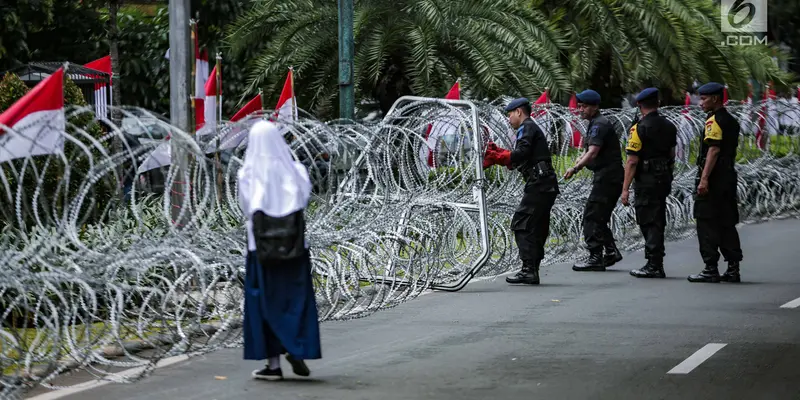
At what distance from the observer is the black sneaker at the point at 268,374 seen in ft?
26.2

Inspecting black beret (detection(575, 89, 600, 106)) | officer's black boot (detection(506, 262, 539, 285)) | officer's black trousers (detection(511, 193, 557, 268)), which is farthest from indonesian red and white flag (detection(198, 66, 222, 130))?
black beret (detection(575, 89, 600, 106))

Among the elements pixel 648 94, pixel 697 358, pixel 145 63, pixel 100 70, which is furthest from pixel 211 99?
pixel 145 63

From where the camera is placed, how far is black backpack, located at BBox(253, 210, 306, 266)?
7746 mm

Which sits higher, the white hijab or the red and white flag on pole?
the red and white flag on pole

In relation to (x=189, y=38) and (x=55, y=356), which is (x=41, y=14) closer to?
(x=189, y=38)

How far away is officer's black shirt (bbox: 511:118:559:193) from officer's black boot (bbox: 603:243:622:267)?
1.73 m

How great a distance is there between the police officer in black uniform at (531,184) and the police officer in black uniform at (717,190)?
150 centimetres

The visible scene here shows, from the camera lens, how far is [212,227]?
11.2 meters

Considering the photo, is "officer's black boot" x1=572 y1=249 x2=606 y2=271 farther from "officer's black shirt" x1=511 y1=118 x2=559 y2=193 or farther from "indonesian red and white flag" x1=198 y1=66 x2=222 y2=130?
"indonesian red and white flag" x1=198 y1=66 x2=222 y2=130

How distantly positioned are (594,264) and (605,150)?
122cm

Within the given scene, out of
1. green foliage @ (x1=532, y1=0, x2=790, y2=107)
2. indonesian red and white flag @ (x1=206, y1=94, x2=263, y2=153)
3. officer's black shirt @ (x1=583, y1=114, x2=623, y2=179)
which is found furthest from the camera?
green foliage @ (x1=532, y1=0, x2=790, y2=107)

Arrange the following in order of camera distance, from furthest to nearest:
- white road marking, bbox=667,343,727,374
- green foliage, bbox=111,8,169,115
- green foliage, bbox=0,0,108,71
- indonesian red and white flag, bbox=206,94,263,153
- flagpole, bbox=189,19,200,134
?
green foliage, bbox=111,8,169,115 < green foliage, bbox=0,0,108,71 < flagpole, bbox=189,19,200,134 < indonesian red and white flag, bbox=206,94,263,153 < white road marking, bbox=667,343,727,374

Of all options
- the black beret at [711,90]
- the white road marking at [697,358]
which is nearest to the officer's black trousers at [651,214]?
the black beret at [711,90]

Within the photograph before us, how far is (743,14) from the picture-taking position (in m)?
28.1
